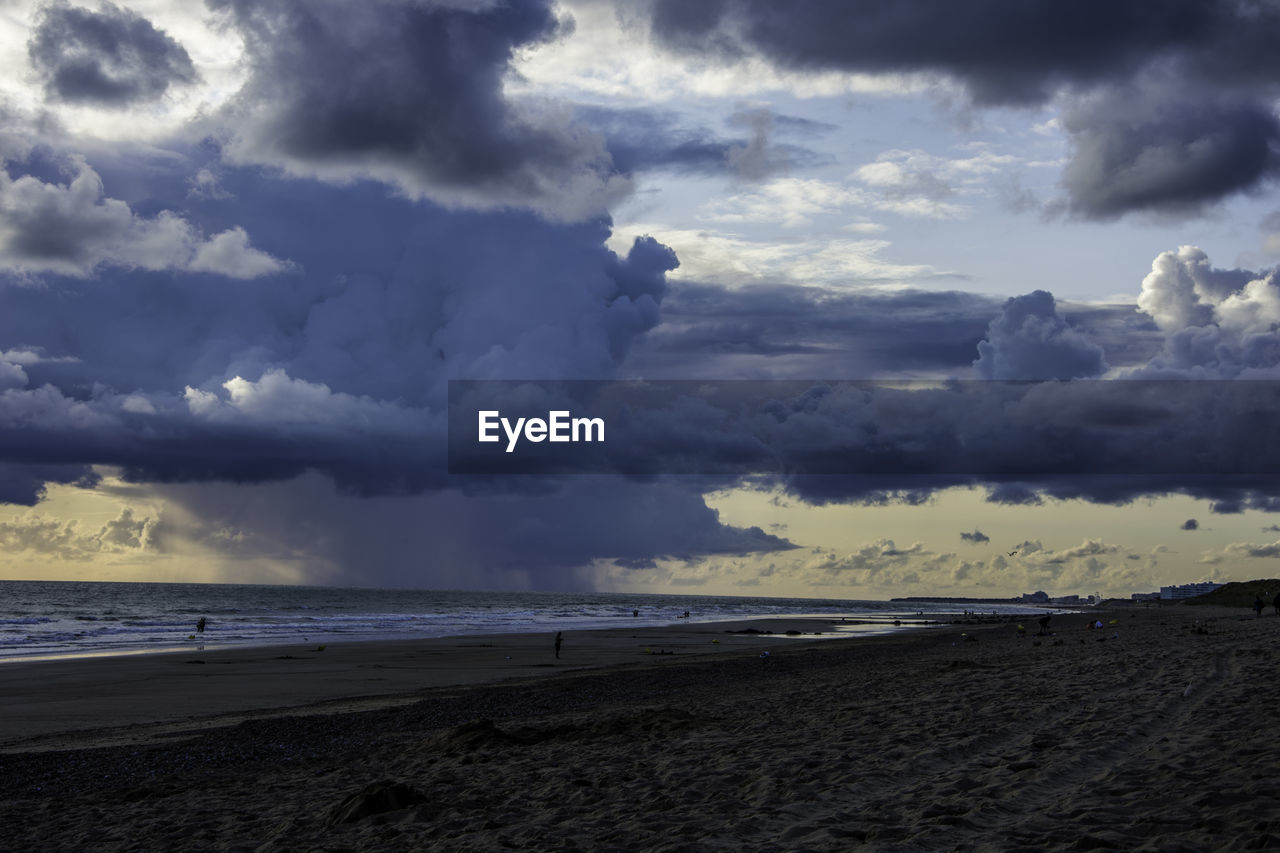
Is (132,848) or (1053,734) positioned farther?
(1053,734)

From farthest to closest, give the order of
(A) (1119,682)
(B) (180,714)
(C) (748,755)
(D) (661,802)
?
(B) (180,714)
(A) (1119,682)
(C) (748,755)
(D) (661,802)

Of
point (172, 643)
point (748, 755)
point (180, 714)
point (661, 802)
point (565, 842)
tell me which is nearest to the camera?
point (565, 842)

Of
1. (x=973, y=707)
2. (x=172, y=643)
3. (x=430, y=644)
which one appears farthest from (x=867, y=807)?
(x=172, y=643)

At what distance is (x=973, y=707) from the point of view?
50.9 ft

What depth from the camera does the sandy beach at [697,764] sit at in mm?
8578

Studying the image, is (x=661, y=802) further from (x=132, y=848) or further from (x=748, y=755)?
(x=132, y=848)

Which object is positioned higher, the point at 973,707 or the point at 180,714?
the point at 973,707

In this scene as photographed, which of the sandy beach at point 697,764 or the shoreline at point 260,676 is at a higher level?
the sandy beach at point 697,764

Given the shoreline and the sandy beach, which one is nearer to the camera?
the sandy beach

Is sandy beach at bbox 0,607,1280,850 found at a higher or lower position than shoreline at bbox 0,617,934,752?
higher

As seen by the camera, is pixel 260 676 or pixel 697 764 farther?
pixel 260 676

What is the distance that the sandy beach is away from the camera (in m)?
8.58

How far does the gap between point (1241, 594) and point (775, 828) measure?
12410 centimetres

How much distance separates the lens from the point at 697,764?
470 inches
